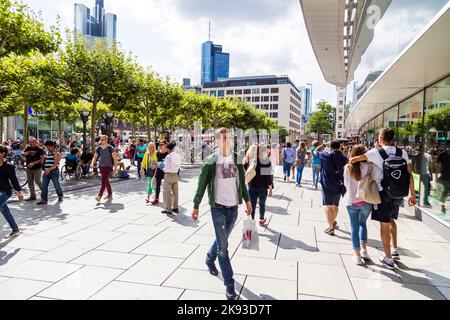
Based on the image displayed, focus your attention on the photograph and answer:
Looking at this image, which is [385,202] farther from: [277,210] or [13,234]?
[13,234]

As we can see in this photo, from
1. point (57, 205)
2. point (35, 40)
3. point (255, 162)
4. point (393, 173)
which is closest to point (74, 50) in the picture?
point (35, 40)

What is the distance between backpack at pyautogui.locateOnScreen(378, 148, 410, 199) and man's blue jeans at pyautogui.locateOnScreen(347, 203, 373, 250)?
0.40 metres

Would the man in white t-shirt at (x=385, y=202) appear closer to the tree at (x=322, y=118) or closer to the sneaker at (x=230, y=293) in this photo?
the sneaker at (x=230, y=293)

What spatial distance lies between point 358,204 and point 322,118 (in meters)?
47.0

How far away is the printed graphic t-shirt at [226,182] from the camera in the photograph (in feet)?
12.9

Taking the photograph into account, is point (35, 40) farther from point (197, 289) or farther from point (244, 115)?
point (244, 115)

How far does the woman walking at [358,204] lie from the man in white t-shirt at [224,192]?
71.6 inches

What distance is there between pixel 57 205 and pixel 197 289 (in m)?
6.34

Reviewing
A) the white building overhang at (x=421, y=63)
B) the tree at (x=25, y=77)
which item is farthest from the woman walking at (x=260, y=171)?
the tree at (x=25, y=77)

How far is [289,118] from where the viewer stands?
110 meters

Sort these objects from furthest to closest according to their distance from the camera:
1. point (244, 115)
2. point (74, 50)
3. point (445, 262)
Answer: point (244, 115)
point (74, 50)
point (445, 262)

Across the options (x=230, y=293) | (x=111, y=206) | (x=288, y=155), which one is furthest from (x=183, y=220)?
(x=288, y=155)

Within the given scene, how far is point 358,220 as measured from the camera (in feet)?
16.5
